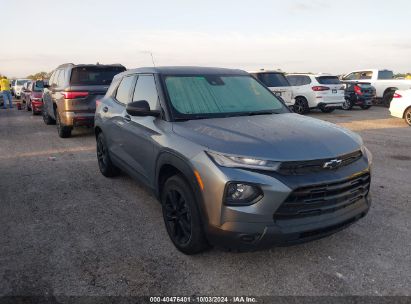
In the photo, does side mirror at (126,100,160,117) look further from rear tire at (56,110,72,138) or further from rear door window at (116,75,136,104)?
rear tire at (56,110,72,138)

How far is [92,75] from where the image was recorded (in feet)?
30.5

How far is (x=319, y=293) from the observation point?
2.81 meters

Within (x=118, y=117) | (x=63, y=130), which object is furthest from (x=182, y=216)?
A: (x=63, y=130)

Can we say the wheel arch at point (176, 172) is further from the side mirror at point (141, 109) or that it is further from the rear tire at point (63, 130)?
the rear tire at point (63, 130)

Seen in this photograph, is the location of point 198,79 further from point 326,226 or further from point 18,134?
point 18,134

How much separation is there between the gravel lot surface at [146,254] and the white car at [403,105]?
305 inches

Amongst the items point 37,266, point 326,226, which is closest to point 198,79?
point 326,226

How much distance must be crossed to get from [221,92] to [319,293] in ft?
7.90

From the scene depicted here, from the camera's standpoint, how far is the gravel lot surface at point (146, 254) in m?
2.92

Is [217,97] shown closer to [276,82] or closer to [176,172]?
[176,172]

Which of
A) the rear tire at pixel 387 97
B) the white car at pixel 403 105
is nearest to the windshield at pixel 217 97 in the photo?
the white car at pixel 403 105

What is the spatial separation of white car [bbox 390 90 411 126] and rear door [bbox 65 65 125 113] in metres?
9.94

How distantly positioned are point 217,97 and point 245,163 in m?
1.51

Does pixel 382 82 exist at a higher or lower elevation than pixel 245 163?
higher
